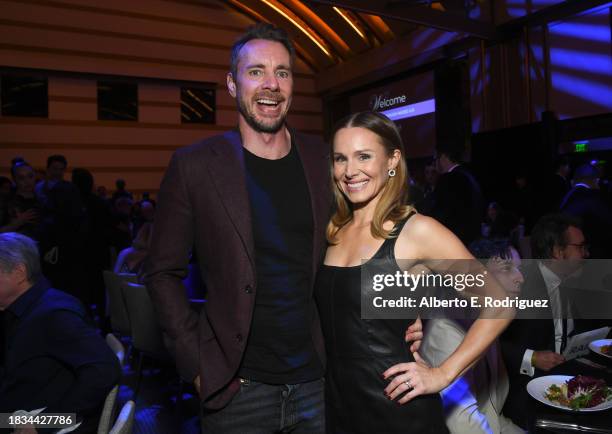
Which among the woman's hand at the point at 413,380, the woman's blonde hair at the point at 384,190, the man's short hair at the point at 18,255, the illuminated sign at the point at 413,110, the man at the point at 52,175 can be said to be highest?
the illuminated sign at the point at 413,110

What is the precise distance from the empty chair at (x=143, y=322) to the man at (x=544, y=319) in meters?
2.22

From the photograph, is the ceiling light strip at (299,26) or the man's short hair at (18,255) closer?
the man's short hair at (18,255)

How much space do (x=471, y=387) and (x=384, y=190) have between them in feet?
2.61

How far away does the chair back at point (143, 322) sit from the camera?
3.38 metres

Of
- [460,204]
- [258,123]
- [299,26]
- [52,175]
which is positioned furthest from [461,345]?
[299,26]

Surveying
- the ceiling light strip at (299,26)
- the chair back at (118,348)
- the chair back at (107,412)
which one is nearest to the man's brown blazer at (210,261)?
the chair back at (107,412)

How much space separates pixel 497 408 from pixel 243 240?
4.01 feet

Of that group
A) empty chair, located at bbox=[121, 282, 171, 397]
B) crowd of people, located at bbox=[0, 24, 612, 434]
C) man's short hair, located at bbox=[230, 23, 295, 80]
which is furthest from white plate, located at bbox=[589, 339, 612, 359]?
empty chair, located at bbox=[121, 282, 171, 397]

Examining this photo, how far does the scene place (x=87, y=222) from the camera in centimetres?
426

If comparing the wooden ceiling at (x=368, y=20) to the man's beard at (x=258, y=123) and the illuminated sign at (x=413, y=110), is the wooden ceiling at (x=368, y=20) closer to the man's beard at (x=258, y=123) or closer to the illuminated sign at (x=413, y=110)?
the illuminated sign at (x=413, y=110)

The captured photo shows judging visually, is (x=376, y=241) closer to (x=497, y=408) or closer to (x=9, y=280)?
(x=497, y=408)

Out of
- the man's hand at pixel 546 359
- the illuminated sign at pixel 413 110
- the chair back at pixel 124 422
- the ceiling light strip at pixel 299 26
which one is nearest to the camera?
the chair back at pixel 124 422

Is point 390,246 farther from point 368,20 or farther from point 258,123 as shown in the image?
point 368,20

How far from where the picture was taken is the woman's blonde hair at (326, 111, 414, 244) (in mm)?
1412
